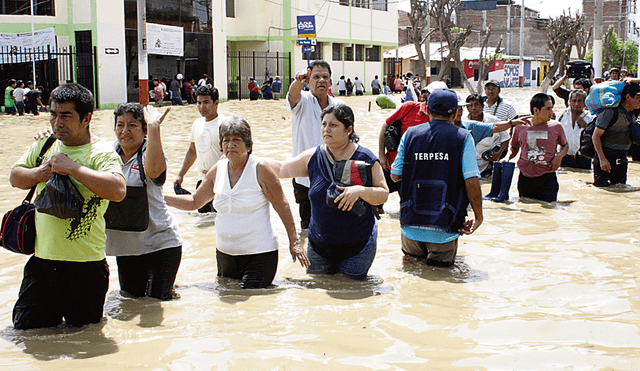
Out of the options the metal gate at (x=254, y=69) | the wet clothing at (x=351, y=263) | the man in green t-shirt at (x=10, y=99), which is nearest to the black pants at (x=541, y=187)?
the wet clothing at (x=351, y=263)

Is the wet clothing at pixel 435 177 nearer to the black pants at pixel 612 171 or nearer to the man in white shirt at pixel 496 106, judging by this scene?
the man in white shirt at pixel 496 106

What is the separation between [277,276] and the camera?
5309mm

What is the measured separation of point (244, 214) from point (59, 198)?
1.45 m

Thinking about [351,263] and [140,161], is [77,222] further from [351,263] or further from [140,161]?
[351,263]

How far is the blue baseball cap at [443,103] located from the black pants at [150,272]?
227cm

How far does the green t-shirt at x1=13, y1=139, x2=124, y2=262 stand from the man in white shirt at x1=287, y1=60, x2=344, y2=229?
284cm

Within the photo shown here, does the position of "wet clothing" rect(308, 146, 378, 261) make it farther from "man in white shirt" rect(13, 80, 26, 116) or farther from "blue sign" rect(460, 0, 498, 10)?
"blue sign" rect(460, 0, 498, 10)

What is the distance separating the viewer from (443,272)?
527cm

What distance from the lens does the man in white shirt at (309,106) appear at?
20.2 feet

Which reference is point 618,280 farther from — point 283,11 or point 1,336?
point 283,11

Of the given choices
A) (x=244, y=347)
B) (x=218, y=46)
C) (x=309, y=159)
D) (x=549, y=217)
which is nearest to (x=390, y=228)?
(x=549, y=217)

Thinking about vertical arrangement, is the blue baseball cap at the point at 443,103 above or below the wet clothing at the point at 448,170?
above

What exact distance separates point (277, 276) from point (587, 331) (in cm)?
247

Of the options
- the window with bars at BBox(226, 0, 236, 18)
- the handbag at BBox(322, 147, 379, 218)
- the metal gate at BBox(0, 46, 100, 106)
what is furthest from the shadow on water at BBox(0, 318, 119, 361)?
the window with bars at BBox(226, 0, 236, 18)
